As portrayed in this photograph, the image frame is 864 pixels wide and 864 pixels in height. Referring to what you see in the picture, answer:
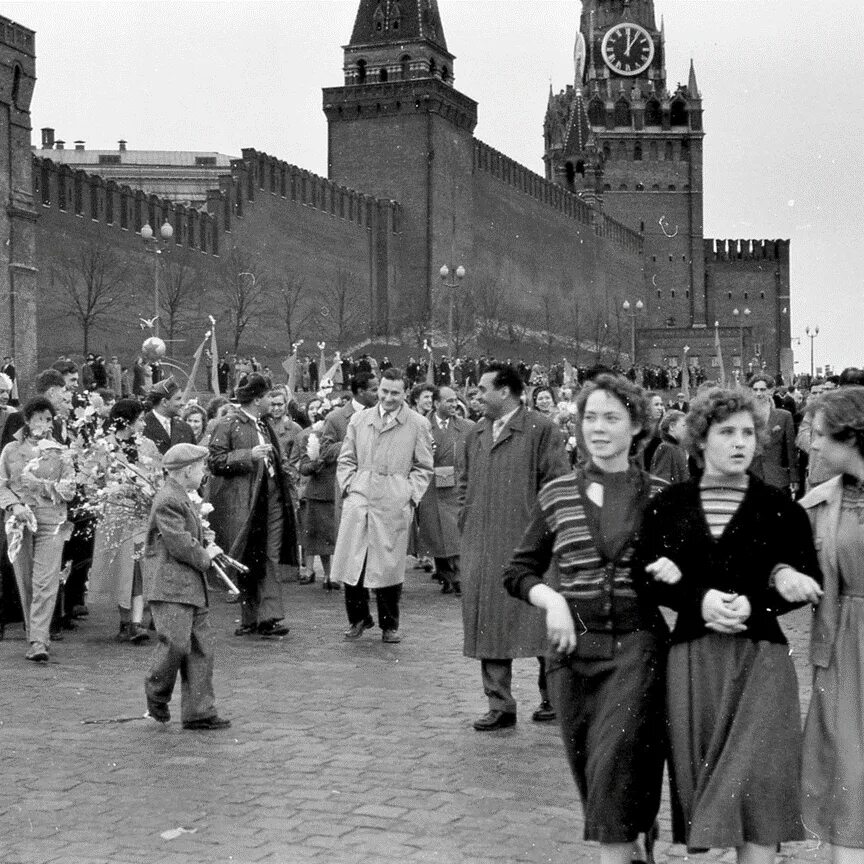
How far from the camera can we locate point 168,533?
23.2 ft

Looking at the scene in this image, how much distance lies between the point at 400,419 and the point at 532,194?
221 feet

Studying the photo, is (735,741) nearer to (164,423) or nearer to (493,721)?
(493,721)

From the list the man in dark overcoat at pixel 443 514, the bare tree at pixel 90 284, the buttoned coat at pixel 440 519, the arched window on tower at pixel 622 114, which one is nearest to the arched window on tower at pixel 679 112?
the arched window on tower at pixel 622 114

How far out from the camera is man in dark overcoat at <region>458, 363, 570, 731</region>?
681 cm

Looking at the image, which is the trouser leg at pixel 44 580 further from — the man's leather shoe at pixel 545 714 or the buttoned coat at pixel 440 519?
the buttoned coat at pixel 440 519

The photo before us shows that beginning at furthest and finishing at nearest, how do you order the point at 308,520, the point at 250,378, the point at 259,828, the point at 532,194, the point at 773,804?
the point at 532,194
the point at 308,520
the point at 250,378
the point at 259,828
the point at 773,804

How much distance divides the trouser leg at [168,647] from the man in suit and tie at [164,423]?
305 cm

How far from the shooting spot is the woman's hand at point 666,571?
13.2 ft

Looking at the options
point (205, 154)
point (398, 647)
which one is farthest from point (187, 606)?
point (205, 154)

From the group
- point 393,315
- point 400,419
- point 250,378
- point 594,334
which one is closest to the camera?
point 400,419

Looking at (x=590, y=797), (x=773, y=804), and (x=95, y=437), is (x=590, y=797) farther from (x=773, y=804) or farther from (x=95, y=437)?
Result: (x=95, y=437)

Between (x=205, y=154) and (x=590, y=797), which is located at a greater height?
(x=205, y=154)

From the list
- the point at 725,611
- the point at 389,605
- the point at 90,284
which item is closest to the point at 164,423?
the point at 389,605

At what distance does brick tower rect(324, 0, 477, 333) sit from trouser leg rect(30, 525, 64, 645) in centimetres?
5087
